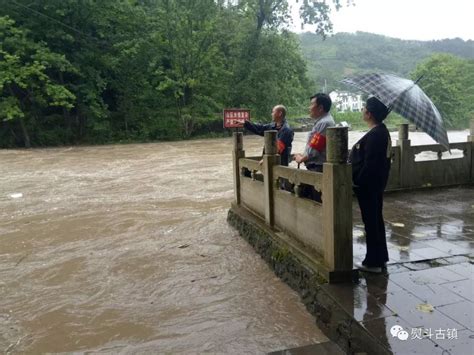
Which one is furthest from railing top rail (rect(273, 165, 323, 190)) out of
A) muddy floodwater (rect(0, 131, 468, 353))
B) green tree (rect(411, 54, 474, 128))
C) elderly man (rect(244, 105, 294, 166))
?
green tree (rect(411, 54, 474, 128))

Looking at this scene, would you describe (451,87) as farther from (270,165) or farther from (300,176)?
(300,176)

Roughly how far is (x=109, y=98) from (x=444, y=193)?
25.7 metres

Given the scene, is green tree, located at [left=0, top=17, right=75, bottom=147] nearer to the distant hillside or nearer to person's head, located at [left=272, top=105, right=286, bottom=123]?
person's head, located at [left=272, top=105, right=286, bottom=123]

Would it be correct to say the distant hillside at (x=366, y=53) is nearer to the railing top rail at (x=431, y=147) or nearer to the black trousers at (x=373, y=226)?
the railing top rail at (x=431, y=147)

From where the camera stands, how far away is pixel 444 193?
7.13 meters

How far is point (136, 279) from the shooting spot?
17.3 ft

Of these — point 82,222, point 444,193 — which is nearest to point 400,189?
point 444,193

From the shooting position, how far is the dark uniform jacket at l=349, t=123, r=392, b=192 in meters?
3.66

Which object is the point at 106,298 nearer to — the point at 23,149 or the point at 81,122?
the point at 23,149

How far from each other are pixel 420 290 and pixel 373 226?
690 mm

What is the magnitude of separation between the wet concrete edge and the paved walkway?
Answer: 69 mm

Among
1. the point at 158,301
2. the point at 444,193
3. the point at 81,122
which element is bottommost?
the point at 158,301

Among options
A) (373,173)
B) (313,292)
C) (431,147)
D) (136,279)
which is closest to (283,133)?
(373,173)

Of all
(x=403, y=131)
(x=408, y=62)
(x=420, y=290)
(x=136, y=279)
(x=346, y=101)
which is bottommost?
(x=136, y=279)
